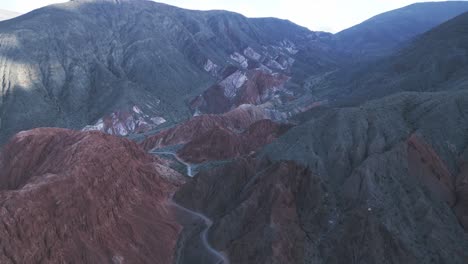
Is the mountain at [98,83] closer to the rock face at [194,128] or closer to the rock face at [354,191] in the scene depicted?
the rock face at [194,128]

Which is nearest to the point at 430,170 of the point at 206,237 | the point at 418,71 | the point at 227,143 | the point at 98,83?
the point at 206,237

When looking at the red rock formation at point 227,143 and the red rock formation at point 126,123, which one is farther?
the red rock formation at point 126,123

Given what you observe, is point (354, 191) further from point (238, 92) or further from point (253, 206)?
point (238, 92)

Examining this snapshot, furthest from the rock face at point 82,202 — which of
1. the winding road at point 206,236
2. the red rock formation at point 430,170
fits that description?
the red rock formation at point 430,170

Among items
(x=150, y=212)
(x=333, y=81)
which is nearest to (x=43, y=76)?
(x=333, y=81)

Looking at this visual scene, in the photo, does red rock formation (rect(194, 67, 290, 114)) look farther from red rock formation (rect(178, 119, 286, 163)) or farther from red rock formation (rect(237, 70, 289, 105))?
red rock formation (rect(178, 119, 286, 163))

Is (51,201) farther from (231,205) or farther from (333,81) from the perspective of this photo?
(333,81)
